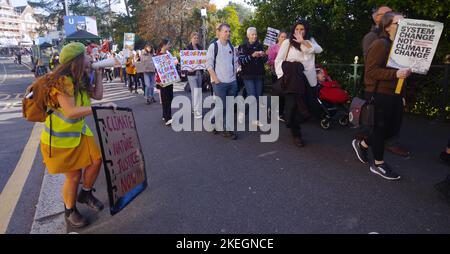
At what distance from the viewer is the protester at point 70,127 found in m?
2.85

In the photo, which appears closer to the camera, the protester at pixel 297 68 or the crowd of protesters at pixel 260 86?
the crowd of protesters at pixel 260 86

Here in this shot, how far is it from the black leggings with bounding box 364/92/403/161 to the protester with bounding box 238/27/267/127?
2574 millimetres

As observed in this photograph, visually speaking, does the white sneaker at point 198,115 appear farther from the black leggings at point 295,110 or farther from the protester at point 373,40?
the protester at point 373,40

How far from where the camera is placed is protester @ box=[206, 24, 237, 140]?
577cm

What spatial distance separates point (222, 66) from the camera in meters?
5.80

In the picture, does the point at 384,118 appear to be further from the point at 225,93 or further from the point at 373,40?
the point at 225,93

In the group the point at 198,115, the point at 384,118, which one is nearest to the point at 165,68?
the point at 198,115

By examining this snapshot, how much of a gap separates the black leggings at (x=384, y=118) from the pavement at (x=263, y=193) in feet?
1.23

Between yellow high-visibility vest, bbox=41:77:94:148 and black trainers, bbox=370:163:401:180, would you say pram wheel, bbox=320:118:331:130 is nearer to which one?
black trainers, bbox=370:163:401:180

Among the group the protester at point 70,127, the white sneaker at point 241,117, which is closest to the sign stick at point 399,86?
the protester at point 70,127

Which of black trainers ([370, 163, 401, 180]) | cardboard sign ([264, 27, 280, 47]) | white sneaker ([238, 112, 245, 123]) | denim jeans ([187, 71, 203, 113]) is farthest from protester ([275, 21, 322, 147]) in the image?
cardboard sign ([264, 27, 280, 47])

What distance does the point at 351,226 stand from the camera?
3.02m

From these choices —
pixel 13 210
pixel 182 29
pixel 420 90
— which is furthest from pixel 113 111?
pixel 182 29
